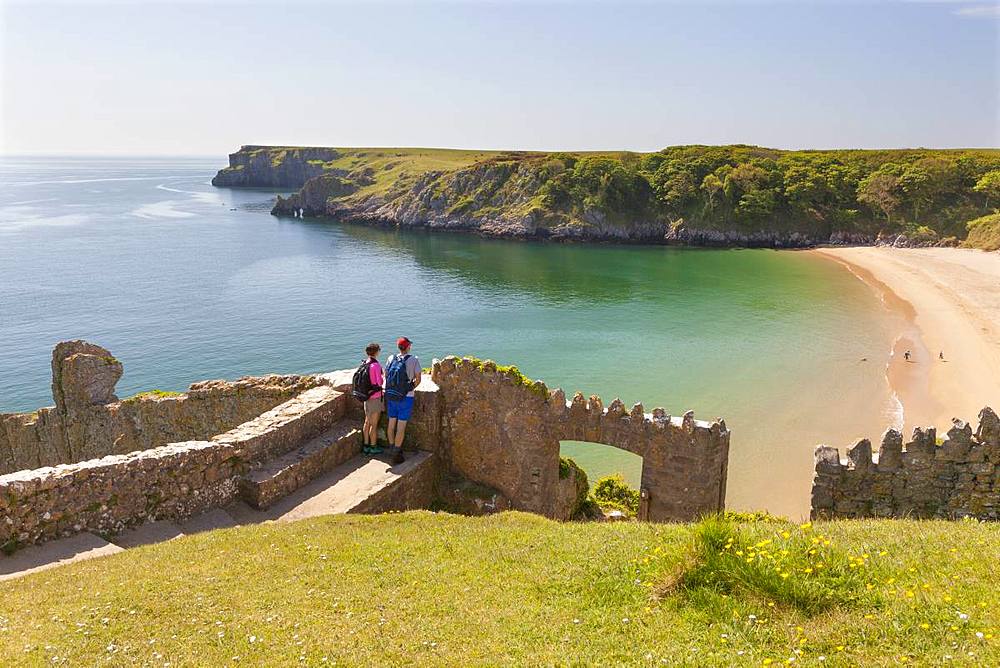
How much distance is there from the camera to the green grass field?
21.5 ft

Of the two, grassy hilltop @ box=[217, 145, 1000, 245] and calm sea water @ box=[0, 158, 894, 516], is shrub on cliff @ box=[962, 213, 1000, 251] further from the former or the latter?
calm sea water @ box=[0, 158, 894, 516]

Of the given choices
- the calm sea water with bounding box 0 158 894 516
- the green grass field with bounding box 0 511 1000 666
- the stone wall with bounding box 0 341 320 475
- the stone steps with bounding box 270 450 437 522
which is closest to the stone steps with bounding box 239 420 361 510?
the stone steps with bounding box 270 450 437 522

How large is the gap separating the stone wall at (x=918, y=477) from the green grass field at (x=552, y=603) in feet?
10.3

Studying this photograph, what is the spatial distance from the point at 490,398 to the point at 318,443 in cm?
409

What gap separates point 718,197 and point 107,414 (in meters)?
100.0

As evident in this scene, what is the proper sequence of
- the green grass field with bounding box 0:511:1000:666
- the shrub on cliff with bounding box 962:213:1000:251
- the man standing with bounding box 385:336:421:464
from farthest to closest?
1. the shrub on cliff with bounding box 962:213:1000:251
2. the man standing with bounding box 385:336:421:464
3. the green grass field with bounding box 0:511:1000:666

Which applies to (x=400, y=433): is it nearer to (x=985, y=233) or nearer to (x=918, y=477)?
(x=918, y=477)

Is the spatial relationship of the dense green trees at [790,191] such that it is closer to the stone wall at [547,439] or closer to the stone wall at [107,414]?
the stone wall at [107,414]

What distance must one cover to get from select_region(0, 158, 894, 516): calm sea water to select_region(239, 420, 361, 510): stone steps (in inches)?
538

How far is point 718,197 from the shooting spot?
4176 inches

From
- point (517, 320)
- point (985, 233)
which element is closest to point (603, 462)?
point (517, 320)

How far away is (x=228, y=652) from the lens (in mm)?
7078

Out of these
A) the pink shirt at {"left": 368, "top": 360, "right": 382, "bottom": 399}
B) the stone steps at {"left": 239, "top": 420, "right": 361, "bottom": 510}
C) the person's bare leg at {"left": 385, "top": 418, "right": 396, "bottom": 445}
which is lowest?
the stone steps at {"left": 239, "top": 420, "right": 361, "bottom": 510}

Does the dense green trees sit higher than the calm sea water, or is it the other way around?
the dense green trees
